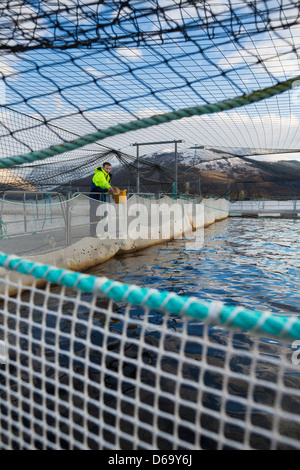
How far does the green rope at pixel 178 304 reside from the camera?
126 cm

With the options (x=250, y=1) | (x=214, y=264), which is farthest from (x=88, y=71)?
(x=214, y=264)

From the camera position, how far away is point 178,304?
4.78 ft

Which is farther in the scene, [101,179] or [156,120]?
[101,179]

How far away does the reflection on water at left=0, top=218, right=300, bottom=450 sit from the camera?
1878 millimetres

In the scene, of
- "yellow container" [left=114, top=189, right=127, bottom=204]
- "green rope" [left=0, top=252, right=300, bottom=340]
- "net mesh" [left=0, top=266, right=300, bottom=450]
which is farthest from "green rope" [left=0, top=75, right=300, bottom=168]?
"yellow container" [left=114, top=189, right=127, bottom=204]

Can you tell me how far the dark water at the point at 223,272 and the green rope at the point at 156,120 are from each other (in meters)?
3.10

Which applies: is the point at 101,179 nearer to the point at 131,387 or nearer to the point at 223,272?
the point at 223,272

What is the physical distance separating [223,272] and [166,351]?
579 cm

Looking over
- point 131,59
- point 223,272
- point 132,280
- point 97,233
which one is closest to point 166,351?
point 132,280

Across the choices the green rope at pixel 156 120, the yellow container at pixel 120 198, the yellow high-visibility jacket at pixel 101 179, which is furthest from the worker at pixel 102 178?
the green rope at pixel 156 120

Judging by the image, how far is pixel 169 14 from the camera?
4.77 m

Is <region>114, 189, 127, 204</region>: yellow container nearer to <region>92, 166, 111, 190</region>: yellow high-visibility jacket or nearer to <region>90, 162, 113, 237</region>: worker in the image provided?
<region>90, 162, 113, 237</region>: worker
